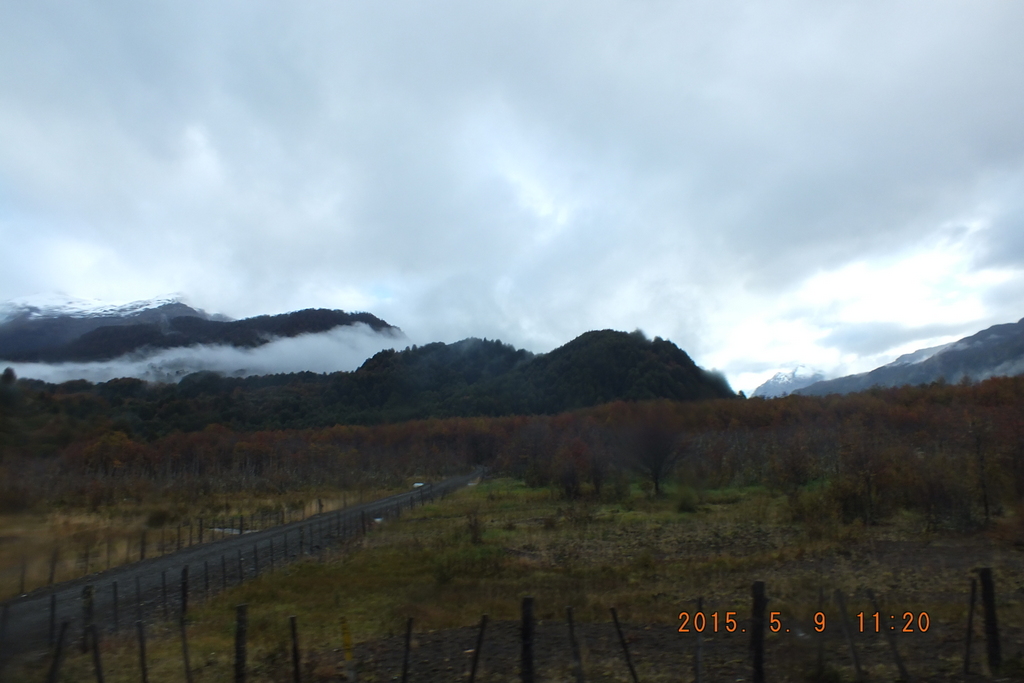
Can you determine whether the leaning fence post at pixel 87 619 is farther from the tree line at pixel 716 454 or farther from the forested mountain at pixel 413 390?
the forested mountain at pixel 413 390

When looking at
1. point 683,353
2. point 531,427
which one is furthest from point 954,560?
point 531,427

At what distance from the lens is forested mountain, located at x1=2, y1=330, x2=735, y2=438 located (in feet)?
64.2

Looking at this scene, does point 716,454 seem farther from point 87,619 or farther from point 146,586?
point 87,619

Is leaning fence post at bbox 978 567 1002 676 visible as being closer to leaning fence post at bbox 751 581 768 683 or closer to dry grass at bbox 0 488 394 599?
leaning fence post at bbox 751 581 768 683

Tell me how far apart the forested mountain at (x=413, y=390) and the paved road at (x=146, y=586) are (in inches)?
169

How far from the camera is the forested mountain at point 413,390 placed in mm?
19578

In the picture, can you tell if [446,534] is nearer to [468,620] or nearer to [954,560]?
[468,620]

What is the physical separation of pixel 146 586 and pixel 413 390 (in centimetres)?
15656

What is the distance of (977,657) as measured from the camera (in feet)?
29.7

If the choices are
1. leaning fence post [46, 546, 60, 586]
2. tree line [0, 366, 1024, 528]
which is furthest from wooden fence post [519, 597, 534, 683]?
leaning fence post [46, 546, 60, 586]

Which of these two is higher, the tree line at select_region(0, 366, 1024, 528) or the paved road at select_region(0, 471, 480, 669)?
the tree line at select_region(0, 366, 1024, 528)

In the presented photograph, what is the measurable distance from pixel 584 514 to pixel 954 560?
17744 millimetres

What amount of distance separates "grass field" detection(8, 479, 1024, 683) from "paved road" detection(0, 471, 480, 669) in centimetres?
109

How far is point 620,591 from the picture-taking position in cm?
1588
